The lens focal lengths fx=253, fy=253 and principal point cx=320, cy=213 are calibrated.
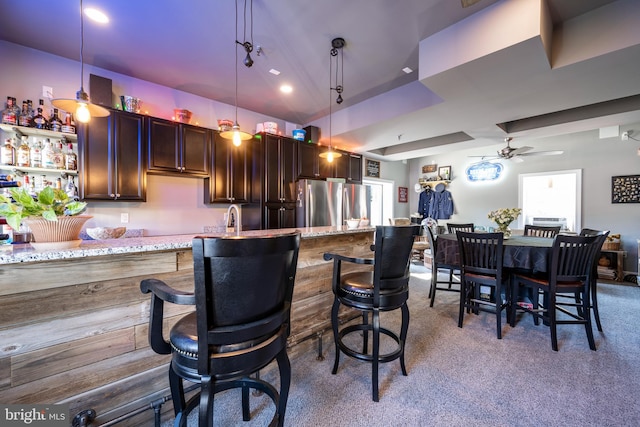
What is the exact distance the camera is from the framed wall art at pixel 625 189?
443 cm

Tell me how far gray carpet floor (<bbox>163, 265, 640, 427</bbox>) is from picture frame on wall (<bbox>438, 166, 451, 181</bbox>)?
4.73 metres

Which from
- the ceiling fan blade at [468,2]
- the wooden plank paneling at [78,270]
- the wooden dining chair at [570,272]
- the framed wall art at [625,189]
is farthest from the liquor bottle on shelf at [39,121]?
the framed wall art at [625,189]

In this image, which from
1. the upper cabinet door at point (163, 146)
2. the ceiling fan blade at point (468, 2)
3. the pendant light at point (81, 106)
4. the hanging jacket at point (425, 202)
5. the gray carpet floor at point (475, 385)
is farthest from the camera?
the hanging jacket at point (425, 202)

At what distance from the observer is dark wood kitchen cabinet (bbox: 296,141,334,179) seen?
4355 mm

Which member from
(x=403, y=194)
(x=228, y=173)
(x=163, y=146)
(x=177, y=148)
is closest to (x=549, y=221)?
(x=403, y=194)

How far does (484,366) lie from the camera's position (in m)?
1.95

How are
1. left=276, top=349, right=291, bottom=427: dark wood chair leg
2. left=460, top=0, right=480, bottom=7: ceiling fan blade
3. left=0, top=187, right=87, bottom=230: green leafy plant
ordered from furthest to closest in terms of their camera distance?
left=460, top=0, right=480, bottom=7: ceiling fan blade < left=276, top=349, right=291, bottom=427: dark wood chair leg < left=0, top=187, right=87, bottom=230: green leafy plant

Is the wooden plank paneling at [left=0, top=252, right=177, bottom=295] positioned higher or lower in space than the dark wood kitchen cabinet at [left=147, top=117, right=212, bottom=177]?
lower

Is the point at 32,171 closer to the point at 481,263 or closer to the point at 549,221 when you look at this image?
the point at 481,263

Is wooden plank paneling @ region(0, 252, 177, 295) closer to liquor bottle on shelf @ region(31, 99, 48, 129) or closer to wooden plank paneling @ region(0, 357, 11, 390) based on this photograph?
wooden plank paneling @ region(0, 357, 11, 390)

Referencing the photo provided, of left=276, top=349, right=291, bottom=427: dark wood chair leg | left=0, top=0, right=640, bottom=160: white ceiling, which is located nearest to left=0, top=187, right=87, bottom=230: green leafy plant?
left=276, top=349, right=291, bottom=427: dark wood chair leg

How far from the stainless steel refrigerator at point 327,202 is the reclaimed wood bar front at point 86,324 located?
279 cm

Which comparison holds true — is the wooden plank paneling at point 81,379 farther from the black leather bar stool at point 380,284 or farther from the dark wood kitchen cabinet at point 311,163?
the dark wood kitchen cabinet at point 311,163
